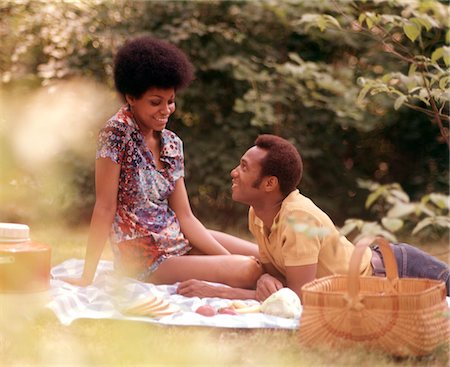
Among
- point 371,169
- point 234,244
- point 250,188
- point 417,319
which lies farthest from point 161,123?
point 371,169

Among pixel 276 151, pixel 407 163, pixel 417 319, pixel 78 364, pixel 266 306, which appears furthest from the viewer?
pixel 407 163

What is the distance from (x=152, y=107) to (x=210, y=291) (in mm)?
908

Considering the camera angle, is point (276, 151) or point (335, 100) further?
point (335, 100)

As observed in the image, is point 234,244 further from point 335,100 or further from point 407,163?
point 407,163

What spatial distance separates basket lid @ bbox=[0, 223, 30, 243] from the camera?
8.83 feet

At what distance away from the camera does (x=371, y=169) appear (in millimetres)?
6383

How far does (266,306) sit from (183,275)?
26.5 inches

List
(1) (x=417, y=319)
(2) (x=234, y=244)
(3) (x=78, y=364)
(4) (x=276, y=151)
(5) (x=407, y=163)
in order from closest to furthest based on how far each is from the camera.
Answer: (3) (x=78, y=364) → (1) (x=417, y=319) → (4) (x=276, y=151) → (2) (x=234, y=244) → (5) (x=407, y=163)

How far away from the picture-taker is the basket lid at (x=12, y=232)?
106 inches

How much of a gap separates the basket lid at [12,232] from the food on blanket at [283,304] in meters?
0.99

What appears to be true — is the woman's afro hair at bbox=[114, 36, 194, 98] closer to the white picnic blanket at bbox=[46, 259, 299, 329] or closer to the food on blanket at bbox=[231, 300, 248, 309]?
the white picnic blanket at bbox=[46, 259, 299, 329]

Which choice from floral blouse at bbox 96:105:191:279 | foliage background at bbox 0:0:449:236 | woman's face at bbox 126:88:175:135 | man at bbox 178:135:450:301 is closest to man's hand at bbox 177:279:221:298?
man at bbox 178:135:450:301

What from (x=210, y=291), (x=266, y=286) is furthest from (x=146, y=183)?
(x=266, y=286)

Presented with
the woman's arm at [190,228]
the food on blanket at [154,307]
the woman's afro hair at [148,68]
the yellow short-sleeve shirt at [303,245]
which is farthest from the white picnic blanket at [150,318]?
the woman's afro hair at [148,68]
